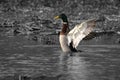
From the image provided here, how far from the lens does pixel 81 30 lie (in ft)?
71.2

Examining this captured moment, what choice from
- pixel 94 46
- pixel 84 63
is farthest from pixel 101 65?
pixel 94 46

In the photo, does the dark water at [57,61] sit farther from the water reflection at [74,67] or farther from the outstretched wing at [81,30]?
the outstretched wing at [81,30]

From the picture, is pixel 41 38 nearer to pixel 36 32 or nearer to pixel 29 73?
pixel 36 32

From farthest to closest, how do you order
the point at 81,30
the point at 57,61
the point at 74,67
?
the point at 81,30, the point at 57,61, the point at 74,67

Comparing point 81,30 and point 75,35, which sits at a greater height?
point 81,30

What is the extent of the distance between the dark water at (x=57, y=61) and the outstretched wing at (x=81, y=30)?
20.5 inches

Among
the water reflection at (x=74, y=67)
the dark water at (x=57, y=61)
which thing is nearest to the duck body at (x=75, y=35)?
the dark water at (x=57, y=61)

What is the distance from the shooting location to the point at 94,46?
2275 cm

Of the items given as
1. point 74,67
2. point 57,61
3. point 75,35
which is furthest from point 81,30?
point 74,67

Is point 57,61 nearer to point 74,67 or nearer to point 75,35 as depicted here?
point 74,67

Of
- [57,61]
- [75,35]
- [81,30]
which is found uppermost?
[81,30]

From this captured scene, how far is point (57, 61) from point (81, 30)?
358cm

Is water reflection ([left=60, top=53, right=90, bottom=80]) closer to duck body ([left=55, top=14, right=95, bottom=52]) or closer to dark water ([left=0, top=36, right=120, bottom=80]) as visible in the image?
dark water ([left=0, top=36, right=120, bottom=80])

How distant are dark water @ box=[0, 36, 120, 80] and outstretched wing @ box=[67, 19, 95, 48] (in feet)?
1.71
